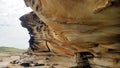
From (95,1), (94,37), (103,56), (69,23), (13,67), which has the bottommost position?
(13,67)

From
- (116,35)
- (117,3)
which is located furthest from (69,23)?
(117,3)

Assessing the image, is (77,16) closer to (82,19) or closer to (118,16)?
(82,19)

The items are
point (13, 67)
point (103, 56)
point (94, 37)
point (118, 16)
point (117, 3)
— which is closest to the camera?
point (117, 3)

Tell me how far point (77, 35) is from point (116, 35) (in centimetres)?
212

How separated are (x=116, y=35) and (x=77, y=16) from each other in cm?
215

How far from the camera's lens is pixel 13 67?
24.8 meters

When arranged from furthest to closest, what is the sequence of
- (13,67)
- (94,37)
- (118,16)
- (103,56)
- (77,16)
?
(13,67)
(103,56)
(94,37)
(77,16)
(118,16)

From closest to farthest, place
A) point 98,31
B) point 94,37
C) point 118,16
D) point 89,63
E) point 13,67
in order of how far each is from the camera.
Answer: point 118,16 → point 98,31 → point 94,37 → point 89,63 → point 13,67

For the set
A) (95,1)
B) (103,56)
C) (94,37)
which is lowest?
(103,56)

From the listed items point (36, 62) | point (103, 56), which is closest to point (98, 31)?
point (103, 56)

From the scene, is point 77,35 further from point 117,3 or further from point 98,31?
point 117,3

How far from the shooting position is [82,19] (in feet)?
32.6

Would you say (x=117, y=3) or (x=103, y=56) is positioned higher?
(x=117, y=3)

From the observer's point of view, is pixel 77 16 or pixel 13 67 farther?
pixel 13 67
